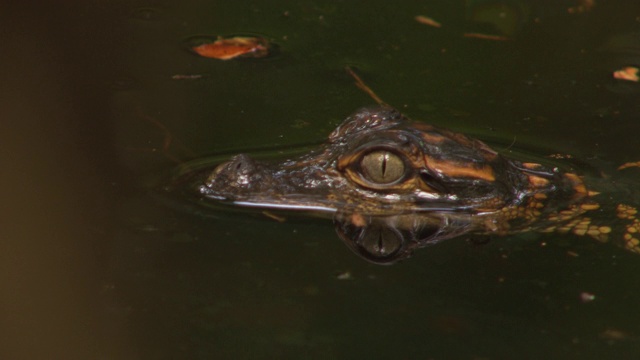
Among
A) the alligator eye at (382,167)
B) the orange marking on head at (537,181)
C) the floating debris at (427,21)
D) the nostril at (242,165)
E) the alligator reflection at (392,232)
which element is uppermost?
the alligator eye at (382,167)

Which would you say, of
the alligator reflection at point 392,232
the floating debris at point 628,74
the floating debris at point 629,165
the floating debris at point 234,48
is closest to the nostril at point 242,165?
the alligator reflection at point 392,232

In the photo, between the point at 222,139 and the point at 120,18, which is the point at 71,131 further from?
the point at 120,18

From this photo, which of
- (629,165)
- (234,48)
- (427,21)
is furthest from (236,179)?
(427,21)

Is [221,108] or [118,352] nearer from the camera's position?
[118,352]

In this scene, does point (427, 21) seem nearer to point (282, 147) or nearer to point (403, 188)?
point (282, 147)

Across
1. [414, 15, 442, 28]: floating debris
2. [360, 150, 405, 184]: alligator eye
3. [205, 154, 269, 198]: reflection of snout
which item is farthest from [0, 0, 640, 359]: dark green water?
[360, 150, 405, 184]: alligator eye

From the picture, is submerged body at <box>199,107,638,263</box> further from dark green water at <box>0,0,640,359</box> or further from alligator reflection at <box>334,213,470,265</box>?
dark green water at <box>0,0,640,359</box>

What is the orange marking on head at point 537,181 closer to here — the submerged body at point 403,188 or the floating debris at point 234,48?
the submerged body at point 403,188

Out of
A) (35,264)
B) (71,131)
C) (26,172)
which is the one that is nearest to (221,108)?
(71,131)

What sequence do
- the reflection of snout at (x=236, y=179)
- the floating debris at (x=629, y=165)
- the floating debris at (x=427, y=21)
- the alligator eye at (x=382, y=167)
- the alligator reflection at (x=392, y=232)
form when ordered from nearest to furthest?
1. the alligator reflection at (x=392, y=232)
2. the alligator eye at (x=382, y=167)
3. the reflection of snout at (x=236, y=179)
4. the floating debris at (x=629, y=165)
5. the floating debris at (x=427, y=21)
